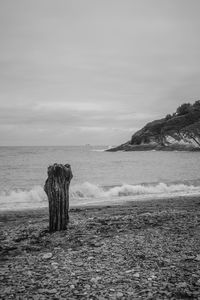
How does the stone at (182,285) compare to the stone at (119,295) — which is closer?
the stone at (119,295)

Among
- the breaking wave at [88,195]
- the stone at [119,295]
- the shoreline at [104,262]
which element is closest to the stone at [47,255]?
the shoreline at [104,262]

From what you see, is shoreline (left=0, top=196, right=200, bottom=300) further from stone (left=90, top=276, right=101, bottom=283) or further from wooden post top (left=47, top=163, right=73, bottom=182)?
wooden post top (left=47, top=163, right=73, bottom=182)

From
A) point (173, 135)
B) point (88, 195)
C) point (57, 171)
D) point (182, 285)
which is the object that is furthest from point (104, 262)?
point (173, 135)

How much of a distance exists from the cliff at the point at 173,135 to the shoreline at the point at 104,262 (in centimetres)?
10411

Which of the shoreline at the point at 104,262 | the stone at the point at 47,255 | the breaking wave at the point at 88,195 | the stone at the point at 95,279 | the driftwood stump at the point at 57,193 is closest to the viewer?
the shoreline at the point at 104,262

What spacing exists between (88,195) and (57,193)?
1269 cm

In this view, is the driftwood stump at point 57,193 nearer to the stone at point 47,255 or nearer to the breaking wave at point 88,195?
the stone at point 47,255

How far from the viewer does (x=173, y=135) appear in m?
116

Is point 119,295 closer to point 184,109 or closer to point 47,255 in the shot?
point 47,255

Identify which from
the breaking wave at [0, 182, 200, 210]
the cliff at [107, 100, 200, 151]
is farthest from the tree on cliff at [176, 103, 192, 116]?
the breaking wave at [0, 182, 200, 210]

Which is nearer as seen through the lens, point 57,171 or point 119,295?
point 119,295

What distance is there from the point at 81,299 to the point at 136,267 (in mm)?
1441

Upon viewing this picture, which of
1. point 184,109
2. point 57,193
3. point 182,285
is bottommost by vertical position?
point 182,285

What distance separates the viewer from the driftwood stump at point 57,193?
8.09 meters
